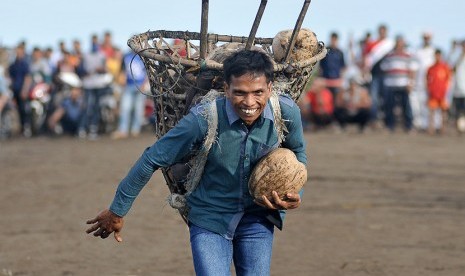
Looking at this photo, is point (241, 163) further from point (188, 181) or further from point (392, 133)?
point (392, 133)

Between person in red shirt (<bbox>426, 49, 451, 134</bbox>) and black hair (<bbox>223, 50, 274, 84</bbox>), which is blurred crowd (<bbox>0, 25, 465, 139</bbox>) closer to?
person in red shirt (<bbox>426, 49, 451, 134</bbox>)

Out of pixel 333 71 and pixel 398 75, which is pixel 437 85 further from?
pixel 333 71

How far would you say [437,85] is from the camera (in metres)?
20.9

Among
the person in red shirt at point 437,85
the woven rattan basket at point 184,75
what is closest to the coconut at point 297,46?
the woven rattan basket at point 184,75

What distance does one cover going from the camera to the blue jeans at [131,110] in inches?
820

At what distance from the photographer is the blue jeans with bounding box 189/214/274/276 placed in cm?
544

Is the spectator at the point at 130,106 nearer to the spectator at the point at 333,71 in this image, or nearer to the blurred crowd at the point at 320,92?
the blurred crowd at the point at 320,92

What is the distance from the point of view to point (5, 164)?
1755cm

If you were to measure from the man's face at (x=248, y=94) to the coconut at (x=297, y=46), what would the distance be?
0.47 metres

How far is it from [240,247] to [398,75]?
1530cm

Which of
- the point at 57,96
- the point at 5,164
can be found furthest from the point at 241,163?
the point at 57,96

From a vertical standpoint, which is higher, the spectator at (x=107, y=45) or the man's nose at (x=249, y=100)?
the man's nose at (x=249, y=100)

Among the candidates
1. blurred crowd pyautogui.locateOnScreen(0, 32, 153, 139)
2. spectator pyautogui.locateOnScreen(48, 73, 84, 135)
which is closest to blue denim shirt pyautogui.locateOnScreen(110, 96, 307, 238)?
blurred crowd pyautogui.locateOnScreen(0, 32, 153, 139)

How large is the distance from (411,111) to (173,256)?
1215 centimetres
